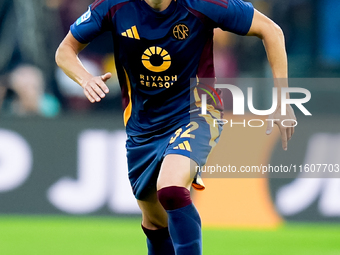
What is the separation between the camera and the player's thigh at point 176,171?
10.5ft

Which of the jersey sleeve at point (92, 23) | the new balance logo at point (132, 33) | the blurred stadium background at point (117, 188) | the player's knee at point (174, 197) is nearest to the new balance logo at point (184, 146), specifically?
the player's knee at point (174, 197)

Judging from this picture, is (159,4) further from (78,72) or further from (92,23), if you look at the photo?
(78,72)

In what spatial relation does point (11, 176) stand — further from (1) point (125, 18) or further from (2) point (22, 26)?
(1) point (125, 18)

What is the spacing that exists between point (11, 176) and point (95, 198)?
0.91m

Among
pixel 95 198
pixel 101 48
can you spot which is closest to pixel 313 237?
pixel 95 198

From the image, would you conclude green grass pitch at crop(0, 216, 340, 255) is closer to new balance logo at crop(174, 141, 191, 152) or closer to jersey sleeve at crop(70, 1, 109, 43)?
new balance logo at crop(174, 141, 191, 152)

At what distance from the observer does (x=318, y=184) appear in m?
6.27

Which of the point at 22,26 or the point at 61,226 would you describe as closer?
the point at 61,226

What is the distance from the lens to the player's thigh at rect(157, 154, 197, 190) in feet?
10.5

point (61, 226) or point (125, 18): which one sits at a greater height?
point (125, 18)

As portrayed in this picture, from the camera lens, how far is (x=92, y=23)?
362cm

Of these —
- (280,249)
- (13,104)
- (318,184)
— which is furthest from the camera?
(13,104)

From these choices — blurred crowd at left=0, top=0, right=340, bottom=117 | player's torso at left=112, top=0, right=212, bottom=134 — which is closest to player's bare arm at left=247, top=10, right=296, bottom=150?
player's torso at left=112, top=0, right=212, bottom=134

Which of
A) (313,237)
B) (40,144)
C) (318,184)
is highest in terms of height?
(40,144)
